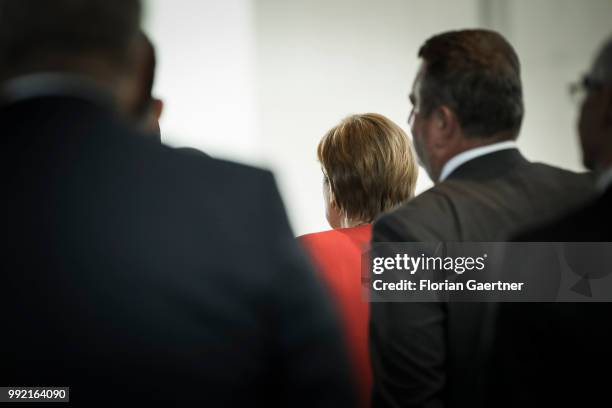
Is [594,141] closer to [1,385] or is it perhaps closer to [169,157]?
[169,157]

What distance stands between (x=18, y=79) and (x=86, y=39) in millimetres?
62

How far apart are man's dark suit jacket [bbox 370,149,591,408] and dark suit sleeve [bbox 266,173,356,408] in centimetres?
47

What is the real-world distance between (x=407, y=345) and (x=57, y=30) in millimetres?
690

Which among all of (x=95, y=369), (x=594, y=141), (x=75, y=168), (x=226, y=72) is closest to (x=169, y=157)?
(x=75, y=168)

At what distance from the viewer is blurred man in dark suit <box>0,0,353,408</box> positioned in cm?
56

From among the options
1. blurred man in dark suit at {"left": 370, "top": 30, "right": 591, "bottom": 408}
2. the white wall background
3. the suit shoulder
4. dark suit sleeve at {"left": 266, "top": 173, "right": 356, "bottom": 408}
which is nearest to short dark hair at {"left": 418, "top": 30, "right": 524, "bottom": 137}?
blurred man in dark suit at {"left": 370, "top": 30, "right": 591, "bottom": 408}

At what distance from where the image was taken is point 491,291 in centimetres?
106

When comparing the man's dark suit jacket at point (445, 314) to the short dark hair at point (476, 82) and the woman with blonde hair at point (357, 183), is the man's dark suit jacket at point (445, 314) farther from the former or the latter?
the woman with blonde hair at point (357, 183)

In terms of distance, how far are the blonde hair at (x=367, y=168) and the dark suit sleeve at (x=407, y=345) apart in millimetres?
382

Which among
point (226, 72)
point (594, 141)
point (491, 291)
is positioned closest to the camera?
point (594, 141)

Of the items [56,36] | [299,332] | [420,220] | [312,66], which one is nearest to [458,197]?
[420,220]

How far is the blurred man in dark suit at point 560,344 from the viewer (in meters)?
0.75

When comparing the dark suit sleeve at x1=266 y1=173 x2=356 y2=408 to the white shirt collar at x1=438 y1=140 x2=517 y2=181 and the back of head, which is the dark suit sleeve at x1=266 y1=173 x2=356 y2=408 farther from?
the white shirt collar at x1=438 y1=140 x2=517 y2=181

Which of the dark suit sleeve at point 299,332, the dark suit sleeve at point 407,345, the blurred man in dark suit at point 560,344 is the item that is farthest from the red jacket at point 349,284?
the dark suit sleeve at point 299,332
